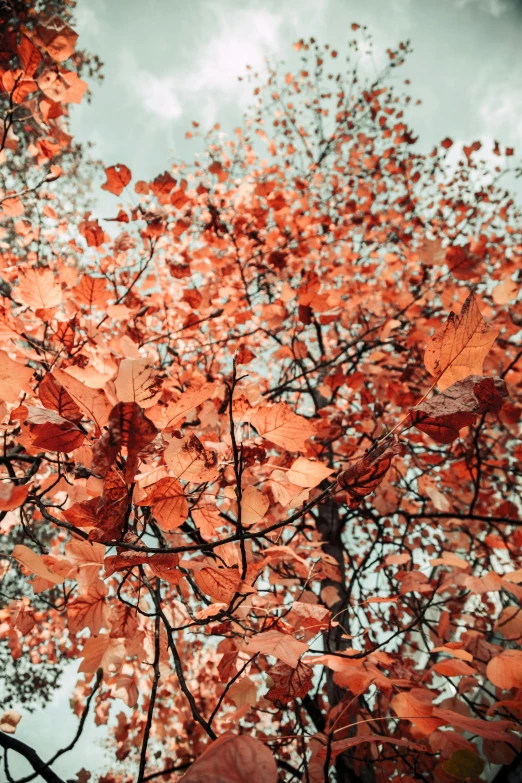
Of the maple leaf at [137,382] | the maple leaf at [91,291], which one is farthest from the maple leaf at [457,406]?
the maple leaf at [91,291]

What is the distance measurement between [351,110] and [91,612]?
252 inches

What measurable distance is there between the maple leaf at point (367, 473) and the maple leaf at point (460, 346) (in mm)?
135

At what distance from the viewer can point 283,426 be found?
2.70 ft

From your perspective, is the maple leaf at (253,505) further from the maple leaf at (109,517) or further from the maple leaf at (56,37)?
the maple leaf at (56,37)

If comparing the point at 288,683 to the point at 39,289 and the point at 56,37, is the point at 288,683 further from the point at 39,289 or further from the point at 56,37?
the point at 56,37

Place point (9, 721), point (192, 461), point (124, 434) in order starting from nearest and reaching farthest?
point (124, 434) → point (192, 461) → point (9, 721)

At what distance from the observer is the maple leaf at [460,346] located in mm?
580

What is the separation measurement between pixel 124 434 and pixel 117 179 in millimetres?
1556

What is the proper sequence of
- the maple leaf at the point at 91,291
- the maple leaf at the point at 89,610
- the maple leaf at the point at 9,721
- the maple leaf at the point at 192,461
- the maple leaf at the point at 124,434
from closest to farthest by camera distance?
the maple leaf at the point at 124,434
the maple leaf at the point at 192,461
the maple leaf at the point at 89,610
the maple leaf at the point at 9,721
the maple leaf at the point at 91,291

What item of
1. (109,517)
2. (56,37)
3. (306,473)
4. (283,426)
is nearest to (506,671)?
(306,473)

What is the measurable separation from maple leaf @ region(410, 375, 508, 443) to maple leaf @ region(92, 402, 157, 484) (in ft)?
1.15

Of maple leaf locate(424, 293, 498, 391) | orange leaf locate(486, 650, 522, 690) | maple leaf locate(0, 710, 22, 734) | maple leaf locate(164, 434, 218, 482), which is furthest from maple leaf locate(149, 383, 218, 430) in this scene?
maple leaf locate(0, 710, 22, 734)

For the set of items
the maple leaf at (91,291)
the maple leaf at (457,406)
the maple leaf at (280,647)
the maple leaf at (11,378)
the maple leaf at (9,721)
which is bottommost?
the maple leaf at (280,647)

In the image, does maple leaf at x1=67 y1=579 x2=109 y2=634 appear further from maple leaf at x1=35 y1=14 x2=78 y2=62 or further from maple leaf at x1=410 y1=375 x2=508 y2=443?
maple leaf at x1=35 y1=14 x2=78 y2=62
